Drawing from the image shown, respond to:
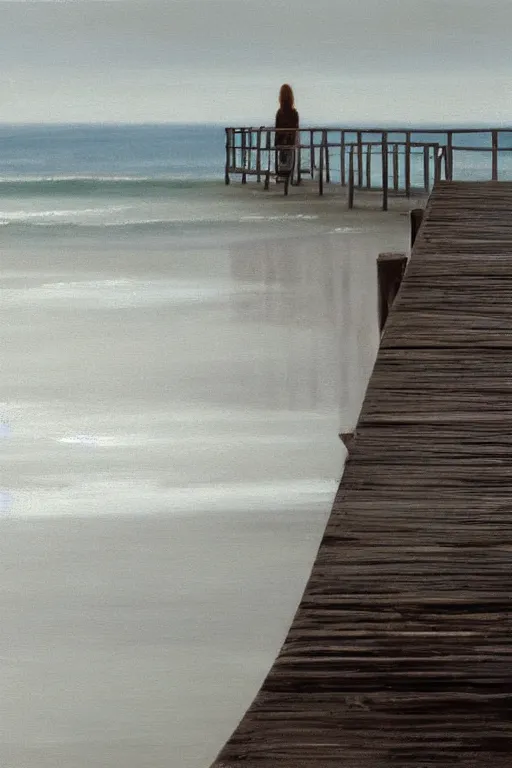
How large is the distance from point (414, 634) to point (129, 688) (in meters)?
1.46

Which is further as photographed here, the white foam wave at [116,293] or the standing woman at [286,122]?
the standing woman at [286,122]

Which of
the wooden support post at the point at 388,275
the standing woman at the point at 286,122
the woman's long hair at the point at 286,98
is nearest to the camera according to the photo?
the wooden support post at the point at 388,275

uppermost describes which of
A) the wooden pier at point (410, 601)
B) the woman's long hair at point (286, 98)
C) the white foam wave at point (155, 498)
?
the woman's long hair at point (286, 98)

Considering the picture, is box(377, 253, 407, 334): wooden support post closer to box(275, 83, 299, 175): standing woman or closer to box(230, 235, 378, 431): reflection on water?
box(230, 235, 378, 431): reflection on water

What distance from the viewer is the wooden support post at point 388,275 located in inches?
183

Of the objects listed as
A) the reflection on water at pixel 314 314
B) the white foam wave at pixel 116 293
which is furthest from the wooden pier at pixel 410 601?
the white foam wave at pixel 116 293

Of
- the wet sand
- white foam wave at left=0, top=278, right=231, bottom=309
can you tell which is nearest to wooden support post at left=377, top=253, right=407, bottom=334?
the wet sand

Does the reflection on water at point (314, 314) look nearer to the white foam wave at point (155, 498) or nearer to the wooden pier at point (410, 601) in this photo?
the white foam wave at point (155, 498)

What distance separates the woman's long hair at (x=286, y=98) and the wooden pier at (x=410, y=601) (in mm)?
15662

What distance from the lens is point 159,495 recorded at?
4359 mm

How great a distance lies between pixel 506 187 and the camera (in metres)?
6.37

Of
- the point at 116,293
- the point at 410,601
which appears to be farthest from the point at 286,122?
the point at 410,601

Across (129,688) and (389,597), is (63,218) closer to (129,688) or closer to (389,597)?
(129,688)

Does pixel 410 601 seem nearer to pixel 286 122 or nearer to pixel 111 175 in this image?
pixel 286 122
